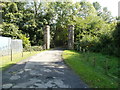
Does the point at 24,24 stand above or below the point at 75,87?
above

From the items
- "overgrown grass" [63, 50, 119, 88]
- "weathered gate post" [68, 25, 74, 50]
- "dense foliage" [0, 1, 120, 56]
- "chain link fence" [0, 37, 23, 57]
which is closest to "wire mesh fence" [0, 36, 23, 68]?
"chain link fence" [0, 37, 23, 57]

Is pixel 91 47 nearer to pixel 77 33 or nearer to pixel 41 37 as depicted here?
pixel 77 33

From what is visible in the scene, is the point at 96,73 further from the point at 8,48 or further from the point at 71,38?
the point at 71,38

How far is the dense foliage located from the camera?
1830cm

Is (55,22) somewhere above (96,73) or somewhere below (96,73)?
above

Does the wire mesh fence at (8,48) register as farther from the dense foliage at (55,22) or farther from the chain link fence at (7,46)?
the dense foliage at (55,22)

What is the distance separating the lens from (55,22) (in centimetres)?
2856

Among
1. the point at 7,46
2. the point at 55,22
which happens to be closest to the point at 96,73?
the point at 7,46

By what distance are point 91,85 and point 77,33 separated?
18.3 m

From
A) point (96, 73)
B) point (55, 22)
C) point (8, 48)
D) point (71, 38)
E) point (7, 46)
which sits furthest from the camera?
point (55, 22)

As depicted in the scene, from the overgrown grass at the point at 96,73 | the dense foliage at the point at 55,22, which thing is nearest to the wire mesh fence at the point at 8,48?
the dense foliage at the point at 55,22

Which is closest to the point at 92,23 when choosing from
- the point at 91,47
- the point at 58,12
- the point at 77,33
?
the point at 77,33

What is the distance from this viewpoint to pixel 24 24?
24.6 m

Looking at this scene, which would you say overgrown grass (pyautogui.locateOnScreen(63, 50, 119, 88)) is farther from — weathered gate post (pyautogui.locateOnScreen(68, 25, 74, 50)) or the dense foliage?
weathered gate post (pyautogui.locateOnScreen(68, 25, 74, 50))
